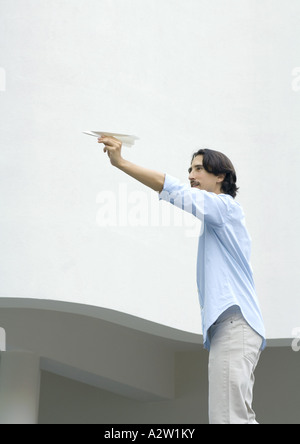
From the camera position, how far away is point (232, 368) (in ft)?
9.42

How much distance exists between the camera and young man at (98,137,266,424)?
2.87 m

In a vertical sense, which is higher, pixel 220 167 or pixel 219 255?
pixel 220 167

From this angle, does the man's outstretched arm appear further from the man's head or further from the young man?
the man's head

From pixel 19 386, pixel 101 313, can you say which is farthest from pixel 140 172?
pixel 19 386

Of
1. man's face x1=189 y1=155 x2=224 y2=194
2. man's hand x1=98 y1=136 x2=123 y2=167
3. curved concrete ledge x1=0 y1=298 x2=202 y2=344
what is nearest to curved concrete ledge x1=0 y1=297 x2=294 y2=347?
curved concrete ledge x1=0 y1=298 x2=202 y2=344

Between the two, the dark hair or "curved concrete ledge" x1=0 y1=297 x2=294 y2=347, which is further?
"curved concrete ledge" x1=0 y1=297 x2=294 y2=347

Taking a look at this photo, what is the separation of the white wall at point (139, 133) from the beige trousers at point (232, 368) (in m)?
2.89

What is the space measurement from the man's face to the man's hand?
1.48 ft

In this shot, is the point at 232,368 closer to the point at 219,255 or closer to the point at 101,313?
the point at 219,255

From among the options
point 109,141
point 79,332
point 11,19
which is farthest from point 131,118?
point 109,141

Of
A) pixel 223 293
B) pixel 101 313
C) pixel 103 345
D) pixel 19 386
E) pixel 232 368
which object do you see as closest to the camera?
pixel 232 368

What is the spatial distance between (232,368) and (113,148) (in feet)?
3.15

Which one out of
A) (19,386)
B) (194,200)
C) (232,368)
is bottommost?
(232,368)

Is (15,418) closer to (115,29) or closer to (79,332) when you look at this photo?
(79,332)
